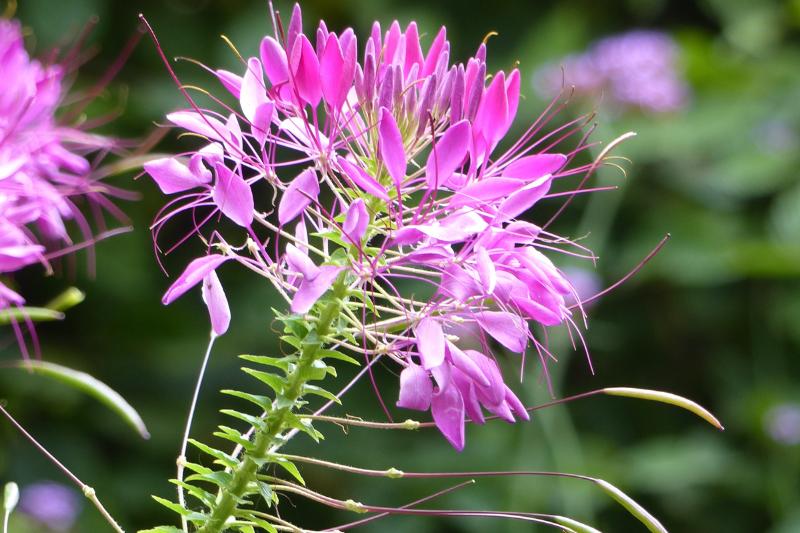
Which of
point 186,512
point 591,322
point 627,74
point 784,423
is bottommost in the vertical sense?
point 784,423

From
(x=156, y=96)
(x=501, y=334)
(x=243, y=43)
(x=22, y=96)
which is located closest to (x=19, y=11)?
(x=156, y=96)

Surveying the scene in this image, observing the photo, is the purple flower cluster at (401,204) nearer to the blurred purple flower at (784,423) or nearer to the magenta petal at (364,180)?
the magenta petal at (364,180)

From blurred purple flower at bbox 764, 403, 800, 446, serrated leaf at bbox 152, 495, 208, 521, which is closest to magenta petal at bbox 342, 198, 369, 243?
serrated leaf at bbox 152, 495, 208, 521

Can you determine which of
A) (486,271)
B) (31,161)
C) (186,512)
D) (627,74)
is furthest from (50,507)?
(627,74)

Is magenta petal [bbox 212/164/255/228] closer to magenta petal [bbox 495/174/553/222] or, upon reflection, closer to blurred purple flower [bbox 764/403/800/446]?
magenta petal [bbox 495/174/553/222]

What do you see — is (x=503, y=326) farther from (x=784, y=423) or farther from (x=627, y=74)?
(x=784, y=423)

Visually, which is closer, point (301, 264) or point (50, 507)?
point (301, 264)
